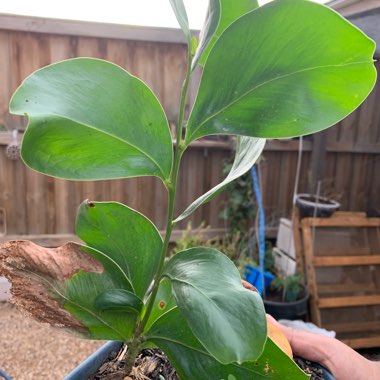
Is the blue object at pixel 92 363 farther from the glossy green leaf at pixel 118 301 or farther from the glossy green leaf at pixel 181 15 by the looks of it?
the glossy green leaf at pixel 181 15

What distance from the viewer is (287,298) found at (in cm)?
211

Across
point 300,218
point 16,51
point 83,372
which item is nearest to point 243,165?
point 83,372

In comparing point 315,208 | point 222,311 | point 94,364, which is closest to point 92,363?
point 94,364

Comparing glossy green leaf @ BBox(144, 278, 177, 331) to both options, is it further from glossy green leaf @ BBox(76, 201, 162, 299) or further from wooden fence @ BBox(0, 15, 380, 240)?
wooden fence @ BBox(0, 15, 380, 240)

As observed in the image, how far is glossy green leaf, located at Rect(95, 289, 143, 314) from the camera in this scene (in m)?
0.45

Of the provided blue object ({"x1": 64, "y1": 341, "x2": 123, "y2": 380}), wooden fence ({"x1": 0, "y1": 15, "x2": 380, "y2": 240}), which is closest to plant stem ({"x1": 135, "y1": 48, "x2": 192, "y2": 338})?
blue object ({"x1": 64, "y1": 341, "x2": 123, "y2": 380})

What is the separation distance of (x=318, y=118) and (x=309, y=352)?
465mm

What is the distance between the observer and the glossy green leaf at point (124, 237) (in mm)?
457

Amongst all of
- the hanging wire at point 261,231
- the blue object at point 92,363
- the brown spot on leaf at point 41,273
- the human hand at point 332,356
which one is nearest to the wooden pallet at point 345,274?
the hanging wire at point 261,231

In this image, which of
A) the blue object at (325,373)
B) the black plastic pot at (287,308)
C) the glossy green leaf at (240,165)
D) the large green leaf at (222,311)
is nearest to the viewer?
the large green leaf at (222,311)

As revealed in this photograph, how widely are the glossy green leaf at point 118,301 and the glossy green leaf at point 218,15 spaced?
A: 28 centimetres

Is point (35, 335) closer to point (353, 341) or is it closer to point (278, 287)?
point (278, 287)

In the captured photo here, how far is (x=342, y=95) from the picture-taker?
1.15ft

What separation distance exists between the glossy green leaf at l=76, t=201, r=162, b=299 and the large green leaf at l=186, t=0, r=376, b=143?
160mm
